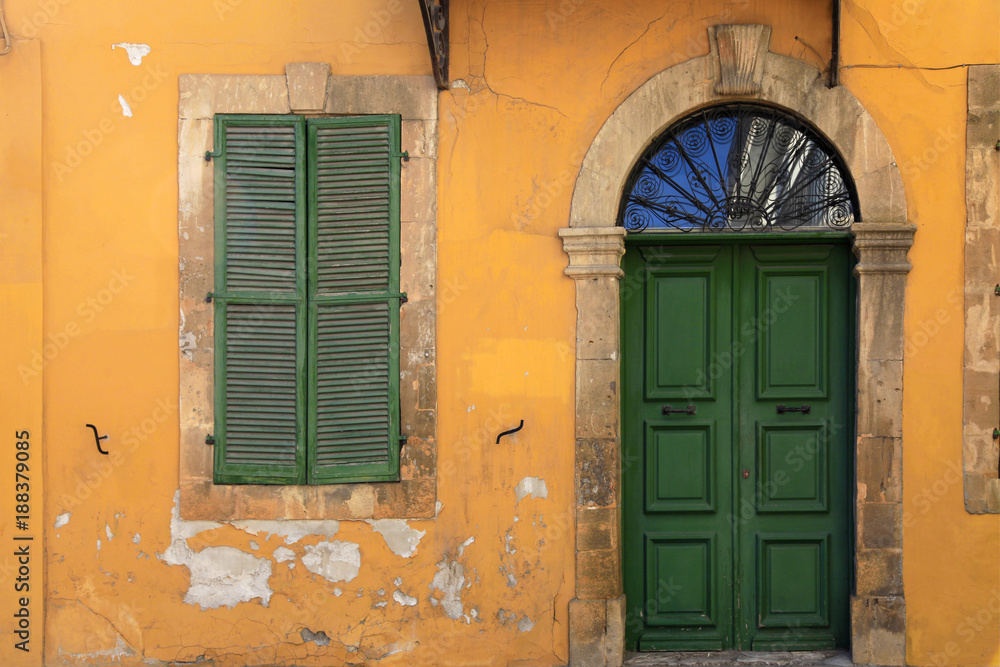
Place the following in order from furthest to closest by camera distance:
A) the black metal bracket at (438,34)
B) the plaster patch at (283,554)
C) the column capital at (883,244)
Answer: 1. the plaster patch at (283,554)
2. the column capital at (883,244)
3. the black metal bracket at (438,34)

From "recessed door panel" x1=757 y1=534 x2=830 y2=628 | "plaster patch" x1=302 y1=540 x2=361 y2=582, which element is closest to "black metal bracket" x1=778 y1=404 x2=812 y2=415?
"recessed door panel" x1=757 y1=534 x2=830 y2=628

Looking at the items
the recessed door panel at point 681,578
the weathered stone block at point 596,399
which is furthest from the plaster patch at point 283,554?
the recessed door panel at point 681,578

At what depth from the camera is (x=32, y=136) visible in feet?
16.6

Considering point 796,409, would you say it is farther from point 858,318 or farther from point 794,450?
point 858,318

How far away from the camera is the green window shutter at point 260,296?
16.5 ft

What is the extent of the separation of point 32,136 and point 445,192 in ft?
8.36

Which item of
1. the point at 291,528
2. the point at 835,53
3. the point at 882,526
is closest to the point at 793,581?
the point at 882,526

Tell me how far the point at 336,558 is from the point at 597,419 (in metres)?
1.78

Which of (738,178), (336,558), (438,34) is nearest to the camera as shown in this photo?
(438,34)

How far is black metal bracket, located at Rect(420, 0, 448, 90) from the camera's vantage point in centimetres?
471

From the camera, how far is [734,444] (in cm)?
513

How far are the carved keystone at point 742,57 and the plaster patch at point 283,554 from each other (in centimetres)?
380

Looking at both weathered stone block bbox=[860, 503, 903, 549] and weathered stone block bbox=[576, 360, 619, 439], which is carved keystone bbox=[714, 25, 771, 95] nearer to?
weathered stone block bbox=[576, 360, 619, 439]

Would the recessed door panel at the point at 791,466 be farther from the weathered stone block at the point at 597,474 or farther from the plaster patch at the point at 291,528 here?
the plaster patch at the point at 291,528
